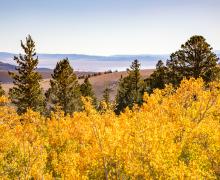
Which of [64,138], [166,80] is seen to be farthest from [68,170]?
[166,80]

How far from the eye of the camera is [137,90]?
11431cm

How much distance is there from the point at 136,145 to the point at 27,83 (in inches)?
2161

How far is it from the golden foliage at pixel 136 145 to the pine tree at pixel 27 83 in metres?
25.9

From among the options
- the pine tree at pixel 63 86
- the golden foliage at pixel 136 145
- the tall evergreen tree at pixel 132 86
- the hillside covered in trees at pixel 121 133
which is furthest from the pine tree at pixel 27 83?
the tall evergreen tree at pixel 132 86

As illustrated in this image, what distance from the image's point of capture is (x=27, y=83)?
84188mm

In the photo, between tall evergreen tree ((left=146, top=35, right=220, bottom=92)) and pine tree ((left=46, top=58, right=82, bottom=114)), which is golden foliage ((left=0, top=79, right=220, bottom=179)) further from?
pine tree ((left=46, top=58, right=82, bottom=114))

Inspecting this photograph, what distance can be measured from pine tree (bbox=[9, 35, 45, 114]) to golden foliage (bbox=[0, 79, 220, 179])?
25913 mm

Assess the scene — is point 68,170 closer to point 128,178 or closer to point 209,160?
point 128,178

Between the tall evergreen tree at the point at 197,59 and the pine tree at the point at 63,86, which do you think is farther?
the pine tree at the point at 63,86

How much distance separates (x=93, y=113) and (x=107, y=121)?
1107 cm

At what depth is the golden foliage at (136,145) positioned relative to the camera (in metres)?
32.8

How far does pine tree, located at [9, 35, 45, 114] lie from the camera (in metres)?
83.4

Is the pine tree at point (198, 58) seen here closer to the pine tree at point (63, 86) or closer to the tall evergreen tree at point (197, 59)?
the tall evergreen tree at point (197, 59)

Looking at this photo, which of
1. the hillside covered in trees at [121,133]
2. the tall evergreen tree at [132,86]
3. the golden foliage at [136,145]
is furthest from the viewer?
the tall evergreen tree at [132,86]
